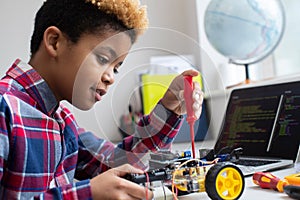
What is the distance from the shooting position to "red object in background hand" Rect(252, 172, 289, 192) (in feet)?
1.84

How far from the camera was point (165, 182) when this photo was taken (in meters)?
0.53

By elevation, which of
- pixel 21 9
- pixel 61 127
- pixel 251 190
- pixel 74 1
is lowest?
pixel 251 190

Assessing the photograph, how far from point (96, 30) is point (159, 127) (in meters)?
0.24

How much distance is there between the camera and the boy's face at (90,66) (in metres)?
0.61

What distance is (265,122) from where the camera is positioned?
87 centimetres

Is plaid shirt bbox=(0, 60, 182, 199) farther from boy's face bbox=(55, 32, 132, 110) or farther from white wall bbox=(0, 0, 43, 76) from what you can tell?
white wall bbox=(0, 0, 43, 76)

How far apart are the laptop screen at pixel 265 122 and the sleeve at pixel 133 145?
11cm

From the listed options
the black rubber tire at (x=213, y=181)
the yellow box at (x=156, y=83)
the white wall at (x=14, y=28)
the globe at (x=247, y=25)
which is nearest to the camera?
the black rubber tire at (x=213, y=181)

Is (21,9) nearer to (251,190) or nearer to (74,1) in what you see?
(74,1)

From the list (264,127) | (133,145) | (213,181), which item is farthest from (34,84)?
(264,127)

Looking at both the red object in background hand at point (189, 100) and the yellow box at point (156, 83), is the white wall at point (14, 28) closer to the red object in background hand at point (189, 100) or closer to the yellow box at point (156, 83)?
the yellow box at point (156, 83)

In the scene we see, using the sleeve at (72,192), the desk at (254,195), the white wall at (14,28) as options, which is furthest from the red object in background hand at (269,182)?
the white wall at (14,28)

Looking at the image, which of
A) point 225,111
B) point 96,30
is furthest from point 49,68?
point 225,111

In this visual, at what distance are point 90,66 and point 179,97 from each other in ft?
0.58
